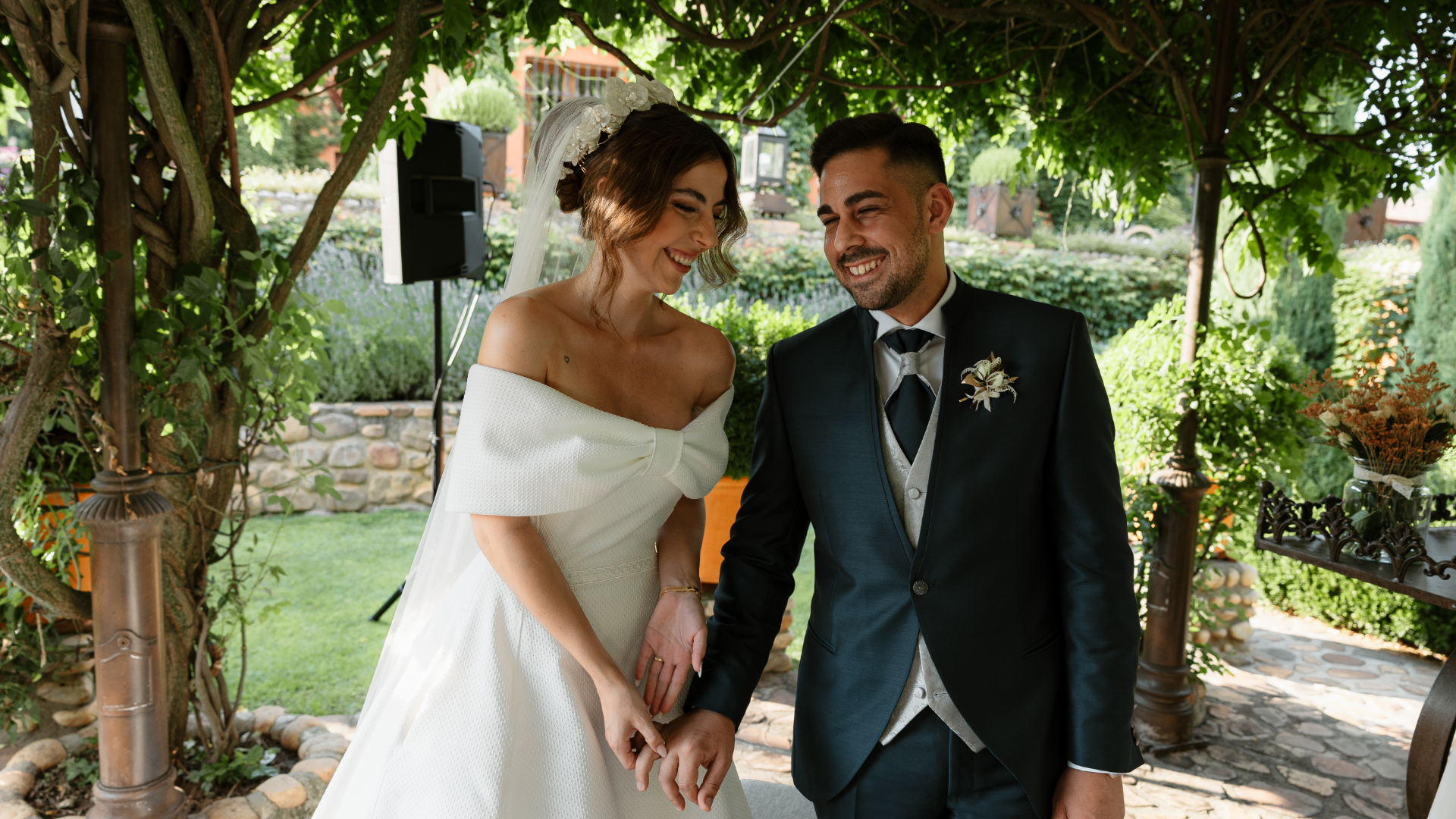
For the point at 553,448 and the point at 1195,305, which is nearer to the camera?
the point at 553,448

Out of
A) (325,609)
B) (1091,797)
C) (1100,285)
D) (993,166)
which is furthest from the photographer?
(993,166)

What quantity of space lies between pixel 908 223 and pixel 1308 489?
640cm

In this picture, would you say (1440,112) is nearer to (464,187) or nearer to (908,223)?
(908,223)

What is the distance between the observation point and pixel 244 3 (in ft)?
7.93

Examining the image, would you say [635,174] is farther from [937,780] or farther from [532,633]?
[937,780]

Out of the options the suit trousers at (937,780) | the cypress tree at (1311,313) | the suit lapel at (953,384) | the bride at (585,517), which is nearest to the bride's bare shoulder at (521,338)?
the bride at (585,517)

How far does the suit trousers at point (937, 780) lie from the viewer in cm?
153

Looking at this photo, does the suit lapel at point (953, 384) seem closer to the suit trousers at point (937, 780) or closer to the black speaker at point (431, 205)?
the suit trousers at point (937, 780)

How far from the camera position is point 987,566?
1.51m

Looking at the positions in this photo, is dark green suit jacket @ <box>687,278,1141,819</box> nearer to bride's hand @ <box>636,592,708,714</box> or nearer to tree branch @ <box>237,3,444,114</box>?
bride's hand @ <box>636,592,708,714</box>

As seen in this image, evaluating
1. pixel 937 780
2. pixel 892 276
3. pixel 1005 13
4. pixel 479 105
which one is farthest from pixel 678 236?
pixel 479 105

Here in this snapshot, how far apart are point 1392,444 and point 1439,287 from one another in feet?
16.7

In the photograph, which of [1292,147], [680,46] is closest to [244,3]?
[680,46]

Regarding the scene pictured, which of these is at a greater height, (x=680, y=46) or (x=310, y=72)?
(x=680, y=46)
